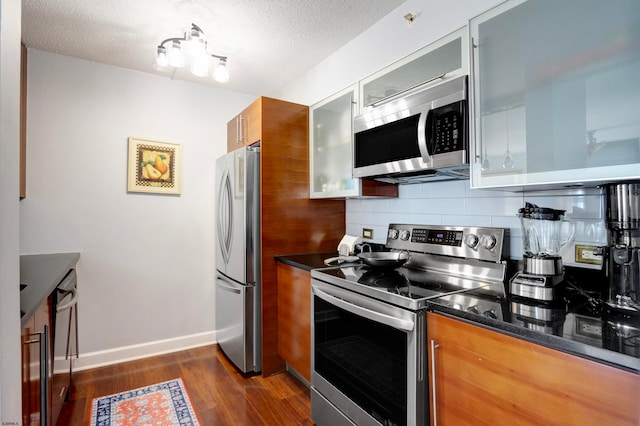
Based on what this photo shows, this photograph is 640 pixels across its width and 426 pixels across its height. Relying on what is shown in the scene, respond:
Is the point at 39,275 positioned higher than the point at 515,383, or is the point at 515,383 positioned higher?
the point at 39,275

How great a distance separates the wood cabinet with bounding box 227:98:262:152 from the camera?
2428 millimetres

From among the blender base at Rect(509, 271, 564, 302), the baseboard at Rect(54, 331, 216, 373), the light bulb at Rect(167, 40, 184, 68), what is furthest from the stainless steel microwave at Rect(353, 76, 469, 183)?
the baseboard at Rect(54, 331, 216, 373)

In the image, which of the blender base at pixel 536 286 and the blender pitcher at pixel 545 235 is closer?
the blender base at pixel 536 286

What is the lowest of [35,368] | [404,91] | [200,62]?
[35,368]

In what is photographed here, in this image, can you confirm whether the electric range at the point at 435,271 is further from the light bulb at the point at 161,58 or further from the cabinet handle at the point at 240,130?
the light bulb at the point at 161,58

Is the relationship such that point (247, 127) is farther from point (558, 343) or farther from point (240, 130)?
point (558, 343)

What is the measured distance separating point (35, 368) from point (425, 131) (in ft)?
6.18

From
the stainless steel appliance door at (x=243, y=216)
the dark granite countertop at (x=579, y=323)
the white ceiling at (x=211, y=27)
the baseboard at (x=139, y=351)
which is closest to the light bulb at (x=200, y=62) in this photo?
the white ceiling at (x=211, y=27)

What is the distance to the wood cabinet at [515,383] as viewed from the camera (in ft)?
2.58

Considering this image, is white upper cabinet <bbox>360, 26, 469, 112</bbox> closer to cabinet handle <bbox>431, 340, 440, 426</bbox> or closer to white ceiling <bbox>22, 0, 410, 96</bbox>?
white ceiling <bbox>22, 0, 410, 96</bbox>

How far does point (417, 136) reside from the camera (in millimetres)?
1632

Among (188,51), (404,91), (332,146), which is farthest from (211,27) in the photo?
(404,91)

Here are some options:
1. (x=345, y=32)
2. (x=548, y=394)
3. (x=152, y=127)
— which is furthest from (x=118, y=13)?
(x=548, y=394)

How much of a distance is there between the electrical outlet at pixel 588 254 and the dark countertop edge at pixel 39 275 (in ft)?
6.67
